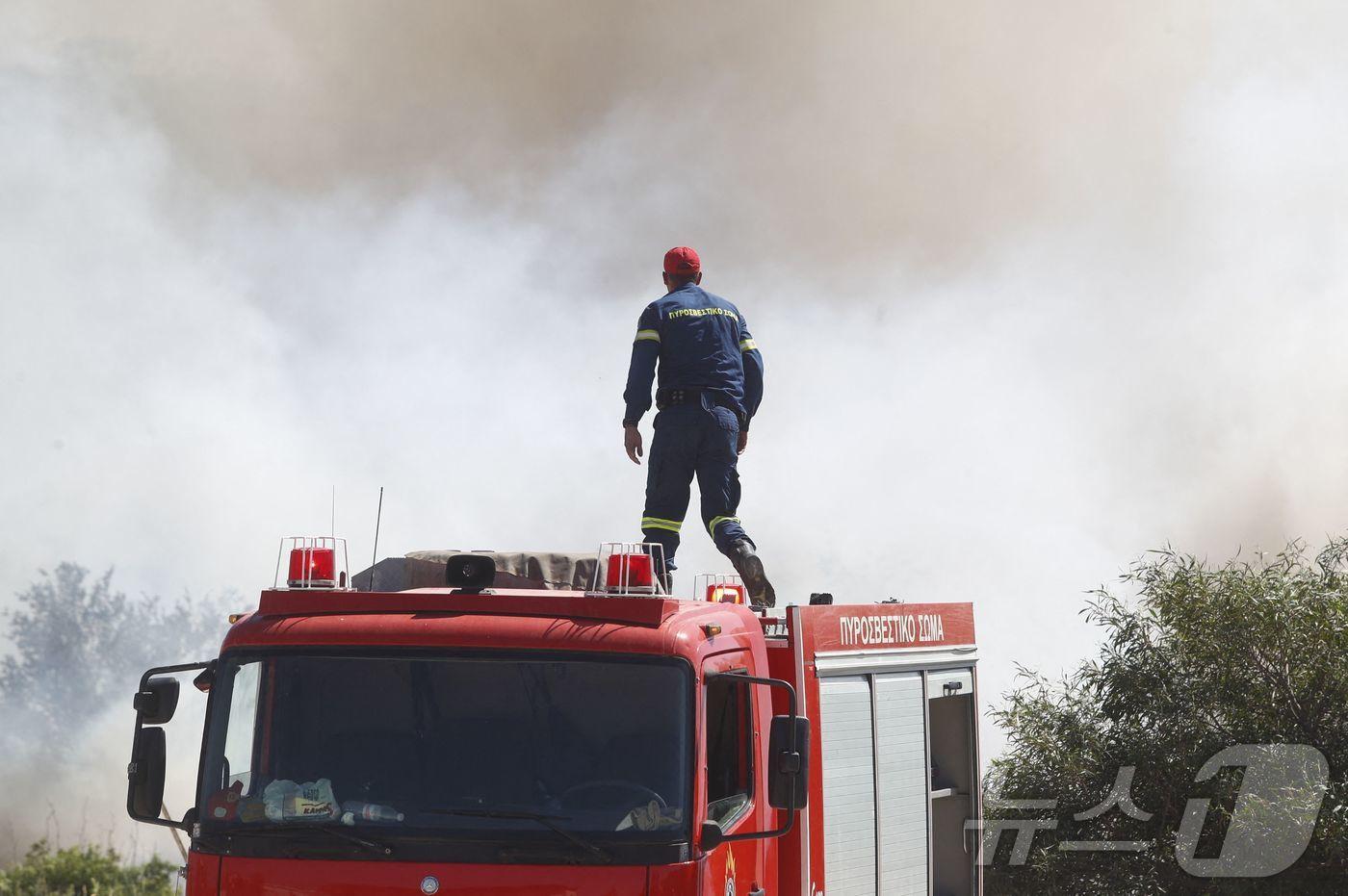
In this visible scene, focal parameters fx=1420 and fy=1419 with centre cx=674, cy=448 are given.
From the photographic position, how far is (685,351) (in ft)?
26.2

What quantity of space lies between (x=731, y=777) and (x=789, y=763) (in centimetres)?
45

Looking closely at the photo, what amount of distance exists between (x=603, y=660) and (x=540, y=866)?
27.2 inches

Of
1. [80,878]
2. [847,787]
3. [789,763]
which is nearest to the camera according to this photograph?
[789,763]

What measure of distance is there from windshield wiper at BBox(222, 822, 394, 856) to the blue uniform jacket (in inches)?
153

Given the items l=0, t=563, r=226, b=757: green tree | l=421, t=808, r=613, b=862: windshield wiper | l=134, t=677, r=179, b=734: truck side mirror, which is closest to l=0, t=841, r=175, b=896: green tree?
l=0, t=563, r=226, b=757: green tree

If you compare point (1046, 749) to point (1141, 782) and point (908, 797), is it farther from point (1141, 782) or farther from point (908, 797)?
point (908, 797)

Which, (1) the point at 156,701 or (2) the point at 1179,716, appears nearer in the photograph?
(1) the point at 156,701

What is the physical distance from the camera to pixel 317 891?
14.3 feet

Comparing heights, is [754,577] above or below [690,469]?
below

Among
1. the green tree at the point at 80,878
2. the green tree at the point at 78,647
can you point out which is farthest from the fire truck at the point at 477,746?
the green tree at the point at 78,647

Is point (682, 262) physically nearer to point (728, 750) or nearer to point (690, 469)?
point (690, 469)

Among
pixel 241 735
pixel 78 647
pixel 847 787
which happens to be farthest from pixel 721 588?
pixel 78 647

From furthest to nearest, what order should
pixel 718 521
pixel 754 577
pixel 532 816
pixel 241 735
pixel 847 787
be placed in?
pixel 718 521
pixel 754 577
pixel 847 787
pixel 241 735
pixel 532 816

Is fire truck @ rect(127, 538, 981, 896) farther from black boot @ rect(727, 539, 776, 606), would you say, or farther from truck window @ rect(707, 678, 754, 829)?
black boot @ rect(727, 539, 776, 606)
